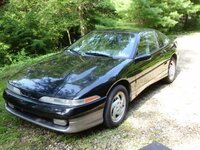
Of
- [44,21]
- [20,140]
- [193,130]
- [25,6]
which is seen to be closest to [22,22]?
[44,21]

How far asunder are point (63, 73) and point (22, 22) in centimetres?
683

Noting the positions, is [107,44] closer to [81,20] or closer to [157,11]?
[81,20]

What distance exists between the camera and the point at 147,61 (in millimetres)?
4863

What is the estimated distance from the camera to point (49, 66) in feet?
14.3

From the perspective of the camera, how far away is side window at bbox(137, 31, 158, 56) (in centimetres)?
482

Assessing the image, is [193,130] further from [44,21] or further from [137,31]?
[44,21]

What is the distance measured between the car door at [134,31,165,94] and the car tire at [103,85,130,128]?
1.61ft

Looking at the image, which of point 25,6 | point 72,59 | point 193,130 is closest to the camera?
point 193,130

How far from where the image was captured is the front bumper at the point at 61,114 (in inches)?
136

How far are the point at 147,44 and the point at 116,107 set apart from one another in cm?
161

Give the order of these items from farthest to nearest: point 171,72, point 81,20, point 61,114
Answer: point 81,20, point 171,72, point 61,114

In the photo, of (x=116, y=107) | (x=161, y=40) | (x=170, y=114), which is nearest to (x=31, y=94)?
(x=116, y=107)

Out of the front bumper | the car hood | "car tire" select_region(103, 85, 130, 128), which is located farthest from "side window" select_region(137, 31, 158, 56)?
the front bumper

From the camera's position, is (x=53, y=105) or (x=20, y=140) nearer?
(x=53, y=105)
